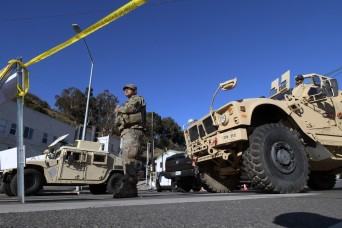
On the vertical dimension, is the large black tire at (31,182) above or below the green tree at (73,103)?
below

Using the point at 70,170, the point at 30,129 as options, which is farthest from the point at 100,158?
the point at 30,129

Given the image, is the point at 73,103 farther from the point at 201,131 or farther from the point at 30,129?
the point at 201,131

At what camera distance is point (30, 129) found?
1309 inches

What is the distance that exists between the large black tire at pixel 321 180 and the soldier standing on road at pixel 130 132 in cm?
517

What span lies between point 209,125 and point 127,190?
88.5 inches

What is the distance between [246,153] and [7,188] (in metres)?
8.41

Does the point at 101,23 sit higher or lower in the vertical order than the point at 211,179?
higher

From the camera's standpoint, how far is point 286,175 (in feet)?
19.2

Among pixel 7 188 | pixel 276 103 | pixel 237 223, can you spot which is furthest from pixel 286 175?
pixel 7 188

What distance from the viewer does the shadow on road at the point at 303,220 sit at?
2486mm

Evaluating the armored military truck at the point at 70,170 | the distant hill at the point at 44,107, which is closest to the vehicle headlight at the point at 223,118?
the armored military truck at the point at 70,170

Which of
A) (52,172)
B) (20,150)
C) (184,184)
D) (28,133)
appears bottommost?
(184,184)

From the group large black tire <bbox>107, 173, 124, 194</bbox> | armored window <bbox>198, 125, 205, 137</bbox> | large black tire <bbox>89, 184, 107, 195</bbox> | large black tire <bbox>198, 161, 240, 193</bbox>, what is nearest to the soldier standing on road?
armored window <bbox>198, 125, 205, 137</bbox>

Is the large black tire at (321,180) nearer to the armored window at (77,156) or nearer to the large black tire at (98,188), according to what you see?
the armored window at (77,156)
